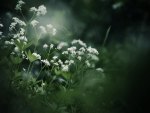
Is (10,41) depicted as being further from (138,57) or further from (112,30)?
(112,30)

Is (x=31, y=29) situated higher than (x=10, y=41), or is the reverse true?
(x=31, y=29)

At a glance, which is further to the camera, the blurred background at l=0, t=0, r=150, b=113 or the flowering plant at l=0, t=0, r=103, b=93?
the flowering plant at l=0, t=0, r=103, b=93

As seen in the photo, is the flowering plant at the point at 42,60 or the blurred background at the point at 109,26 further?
the flowering plant at the point at 42,60

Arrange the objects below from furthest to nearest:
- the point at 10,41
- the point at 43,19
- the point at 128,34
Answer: the point at 128,34 < the point at 43,19 < the point at 10,41

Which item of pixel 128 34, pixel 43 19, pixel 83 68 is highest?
pixel 128 34

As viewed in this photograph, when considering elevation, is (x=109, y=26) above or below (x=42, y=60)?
above

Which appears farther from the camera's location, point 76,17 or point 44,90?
point 76,17

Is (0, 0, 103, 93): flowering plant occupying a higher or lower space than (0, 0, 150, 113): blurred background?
lower

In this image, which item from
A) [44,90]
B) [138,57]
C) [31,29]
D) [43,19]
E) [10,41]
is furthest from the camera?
[43,19]

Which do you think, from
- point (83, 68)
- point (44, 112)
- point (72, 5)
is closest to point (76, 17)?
point (72, 5)

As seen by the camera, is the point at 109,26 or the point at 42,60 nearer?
the point at 42,60

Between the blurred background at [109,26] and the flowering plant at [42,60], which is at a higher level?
the blurred background at [109,26]
